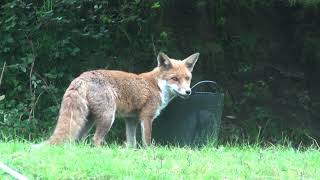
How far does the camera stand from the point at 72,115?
830 cm

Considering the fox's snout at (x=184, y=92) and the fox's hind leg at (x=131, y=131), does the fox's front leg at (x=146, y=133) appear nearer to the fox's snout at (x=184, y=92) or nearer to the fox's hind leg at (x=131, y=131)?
the fox's hind leg at (x=131, y=131)

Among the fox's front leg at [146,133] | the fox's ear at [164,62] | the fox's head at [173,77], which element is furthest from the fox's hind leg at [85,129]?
the fox's ear at [164,62]

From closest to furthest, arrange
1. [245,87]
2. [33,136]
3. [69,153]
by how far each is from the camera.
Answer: [69,153], [33,136], [245,87]

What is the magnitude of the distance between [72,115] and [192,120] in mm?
2197

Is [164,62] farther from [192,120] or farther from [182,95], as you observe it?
[192,120]

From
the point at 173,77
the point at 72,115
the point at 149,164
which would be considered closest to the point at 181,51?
the point at 173,77

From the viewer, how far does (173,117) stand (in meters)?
9.99

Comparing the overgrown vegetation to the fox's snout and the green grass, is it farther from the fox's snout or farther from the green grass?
the green grass

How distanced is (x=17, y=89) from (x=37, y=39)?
1.06 metres

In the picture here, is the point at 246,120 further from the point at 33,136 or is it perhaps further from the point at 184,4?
the point at 33,136

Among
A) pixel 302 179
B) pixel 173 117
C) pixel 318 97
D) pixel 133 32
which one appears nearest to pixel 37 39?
pixel 133 32

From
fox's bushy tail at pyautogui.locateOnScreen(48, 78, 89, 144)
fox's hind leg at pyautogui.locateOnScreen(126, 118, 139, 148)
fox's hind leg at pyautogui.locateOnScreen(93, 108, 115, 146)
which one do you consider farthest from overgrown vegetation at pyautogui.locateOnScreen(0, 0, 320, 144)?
fox's bushy tail at pyautogui.locateOnScreen(48, 78, 89, 144)

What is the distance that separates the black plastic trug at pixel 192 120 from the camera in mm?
9789

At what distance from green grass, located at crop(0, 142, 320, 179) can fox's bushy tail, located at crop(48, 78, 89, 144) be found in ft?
2.31
